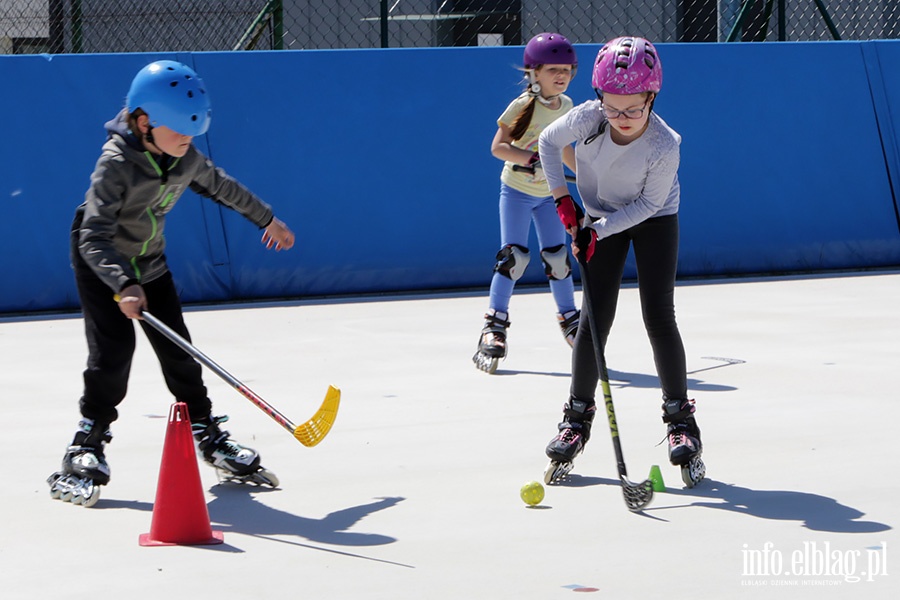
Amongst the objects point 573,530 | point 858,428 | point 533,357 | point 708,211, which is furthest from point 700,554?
point 708,211

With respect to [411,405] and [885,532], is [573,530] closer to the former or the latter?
[885,532]

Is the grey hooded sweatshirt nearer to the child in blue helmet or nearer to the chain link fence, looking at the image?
the child in blue helmet

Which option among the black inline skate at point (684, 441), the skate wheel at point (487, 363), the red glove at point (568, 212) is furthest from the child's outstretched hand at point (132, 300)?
the skate wheel at point (487, 363)

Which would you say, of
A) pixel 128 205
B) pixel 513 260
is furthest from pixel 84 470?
pixel 513 260

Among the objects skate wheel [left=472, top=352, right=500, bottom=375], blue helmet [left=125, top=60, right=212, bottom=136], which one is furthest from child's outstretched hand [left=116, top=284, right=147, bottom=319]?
skate wheel [left=472, top=352, right=500, bottom=375]

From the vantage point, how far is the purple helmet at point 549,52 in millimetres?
7145

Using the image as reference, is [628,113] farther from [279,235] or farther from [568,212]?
[279,235]

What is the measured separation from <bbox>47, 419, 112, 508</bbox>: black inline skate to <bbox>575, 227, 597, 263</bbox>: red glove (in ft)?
5.90

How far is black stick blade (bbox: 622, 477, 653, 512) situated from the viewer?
4.41m

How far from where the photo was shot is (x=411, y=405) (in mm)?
6262

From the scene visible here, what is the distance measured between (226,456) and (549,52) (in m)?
3.16

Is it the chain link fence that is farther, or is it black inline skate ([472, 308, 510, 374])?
the chain link fence

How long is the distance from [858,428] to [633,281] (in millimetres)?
4974

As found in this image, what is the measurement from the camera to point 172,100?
452 cm
